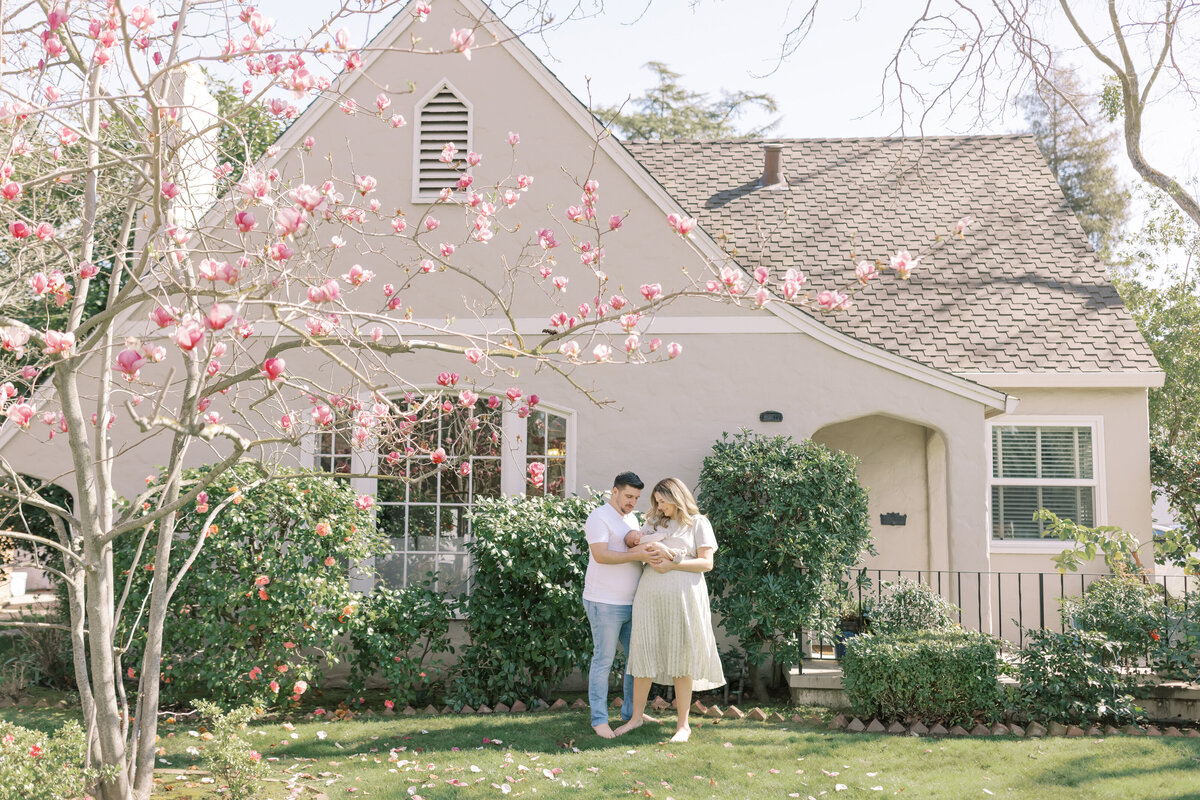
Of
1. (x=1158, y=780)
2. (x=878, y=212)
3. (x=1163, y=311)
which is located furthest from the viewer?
(x=1163, y=311)

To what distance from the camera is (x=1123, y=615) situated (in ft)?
25.3

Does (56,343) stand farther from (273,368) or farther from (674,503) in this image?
(674,503)

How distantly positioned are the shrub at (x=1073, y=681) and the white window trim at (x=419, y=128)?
21.9 ft

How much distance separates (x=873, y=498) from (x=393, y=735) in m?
6.48

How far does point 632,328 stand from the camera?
5211 millimetres

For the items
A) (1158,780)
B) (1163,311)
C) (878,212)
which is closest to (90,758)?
(1158,780)

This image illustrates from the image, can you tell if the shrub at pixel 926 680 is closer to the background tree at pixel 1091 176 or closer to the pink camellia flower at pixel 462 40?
the pink camellia flower at pixel 462 40

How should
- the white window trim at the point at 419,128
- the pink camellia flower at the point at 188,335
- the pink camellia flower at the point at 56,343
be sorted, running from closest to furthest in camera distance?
the pink camellia flower at the point at 188,335 → the pink camellia flower at the point at 56,343 → the white window trim at the point at 419,128

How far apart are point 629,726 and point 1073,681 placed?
3389 millimetres

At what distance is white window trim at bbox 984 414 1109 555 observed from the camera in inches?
426

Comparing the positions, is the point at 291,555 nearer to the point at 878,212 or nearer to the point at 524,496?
the point at 524,496

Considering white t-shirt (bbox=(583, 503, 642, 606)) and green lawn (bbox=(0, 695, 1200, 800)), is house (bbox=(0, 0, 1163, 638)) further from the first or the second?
green lawn (bbox=(0, 695, 1200, 800))

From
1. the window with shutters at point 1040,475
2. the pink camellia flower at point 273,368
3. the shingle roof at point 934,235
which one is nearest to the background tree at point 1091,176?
the shingle roof at point 934,235

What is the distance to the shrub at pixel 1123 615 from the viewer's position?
7652 mm
